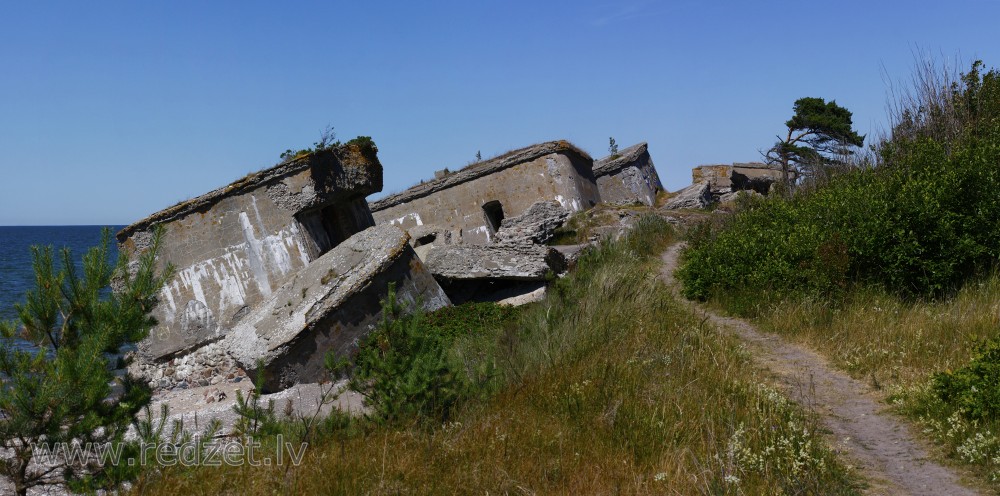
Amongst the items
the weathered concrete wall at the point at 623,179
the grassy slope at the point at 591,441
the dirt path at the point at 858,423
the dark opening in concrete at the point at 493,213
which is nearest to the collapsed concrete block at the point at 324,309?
the grassy slope at the point at 591,441

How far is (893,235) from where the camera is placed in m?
8.77

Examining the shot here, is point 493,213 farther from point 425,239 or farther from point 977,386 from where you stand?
point 977,386

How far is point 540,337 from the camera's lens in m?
7.25

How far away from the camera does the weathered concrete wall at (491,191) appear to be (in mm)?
20875

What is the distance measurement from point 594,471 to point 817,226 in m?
6.83

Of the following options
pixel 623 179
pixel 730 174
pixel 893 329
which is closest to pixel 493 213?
pixel 623 179

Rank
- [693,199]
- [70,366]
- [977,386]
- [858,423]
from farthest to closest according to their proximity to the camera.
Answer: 1. [693,199]
2. [858,423]
3. [977,386]
4. [70,366]

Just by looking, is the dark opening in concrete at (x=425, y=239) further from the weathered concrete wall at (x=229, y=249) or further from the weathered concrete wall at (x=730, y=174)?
the weathered concrete wall at (x=730, y=174)

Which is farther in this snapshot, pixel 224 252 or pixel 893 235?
pixel 224 252

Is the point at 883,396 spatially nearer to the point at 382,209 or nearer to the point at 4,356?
the point at 4,356

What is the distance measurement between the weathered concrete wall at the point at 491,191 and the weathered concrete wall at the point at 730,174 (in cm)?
760

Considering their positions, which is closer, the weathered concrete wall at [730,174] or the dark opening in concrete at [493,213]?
the dark opening in concrete at [493,213]

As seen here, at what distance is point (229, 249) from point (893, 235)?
10.0 m

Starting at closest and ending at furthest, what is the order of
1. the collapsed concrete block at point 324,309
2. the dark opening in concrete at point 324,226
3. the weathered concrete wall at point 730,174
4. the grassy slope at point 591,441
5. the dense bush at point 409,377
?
1. the grassy slope at point 591,441
2. the dense bush at point 409,377
3. the collapsed concrete block at point 324,309
4. the dark opening in concrete at point 324,226
5. the weathered concrete wall at point 730,174
